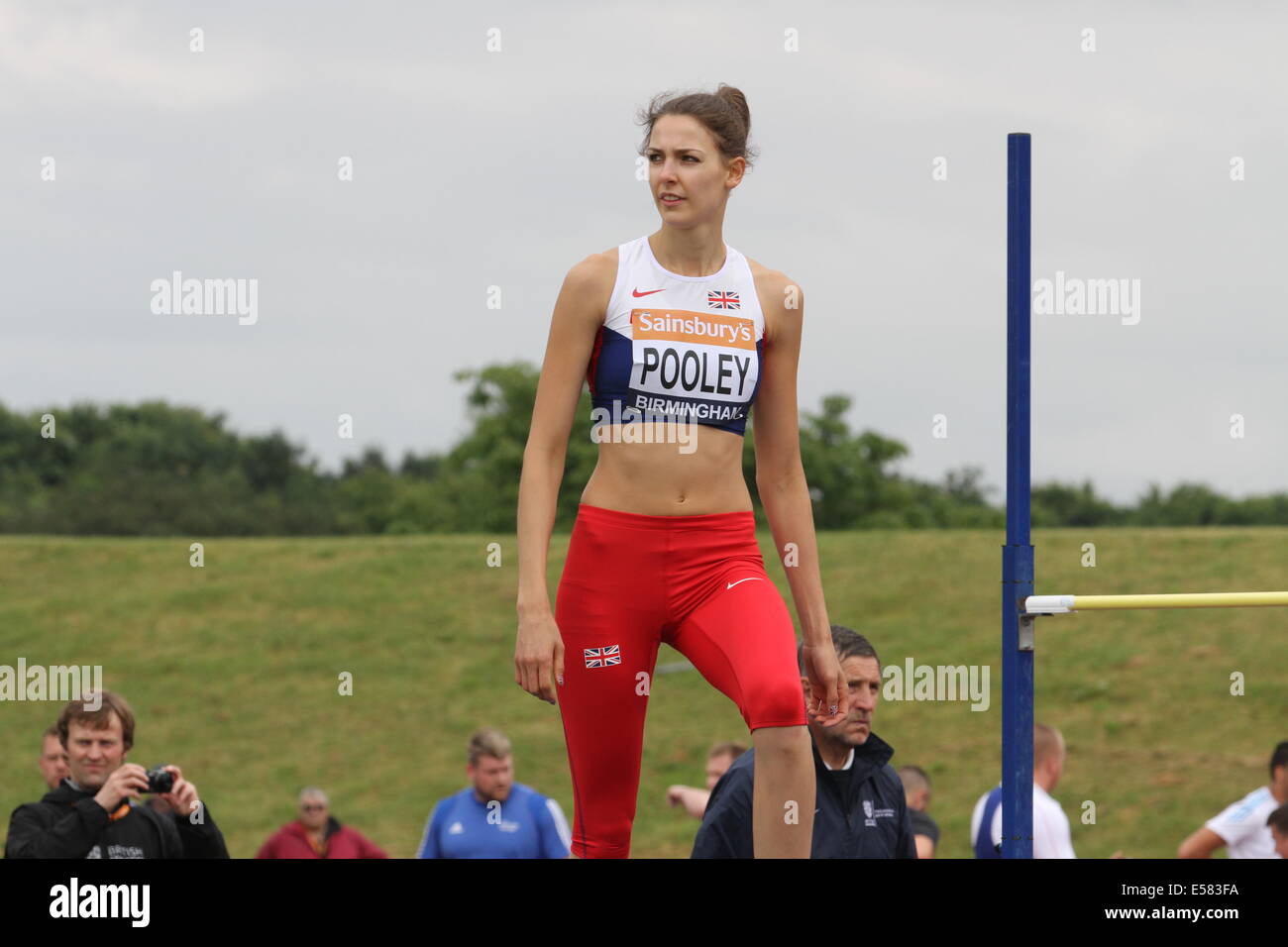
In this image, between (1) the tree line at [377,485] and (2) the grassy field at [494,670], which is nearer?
(2) the grassy field at [494,670]

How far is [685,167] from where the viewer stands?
5074 millimetres

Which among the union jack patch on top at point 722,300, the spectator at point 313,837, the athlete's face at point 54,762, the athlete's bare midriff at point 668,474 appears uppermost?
the union jack patch on top at point 722,300

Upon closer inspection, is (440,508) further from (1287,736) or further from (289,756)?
(1287,736)

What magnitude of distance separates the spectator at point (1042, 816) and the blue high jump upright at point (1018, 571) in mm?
2433

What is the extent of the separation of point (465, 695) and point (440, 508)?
61.6 feet

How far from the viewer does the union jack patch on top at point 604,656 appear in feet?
16.9

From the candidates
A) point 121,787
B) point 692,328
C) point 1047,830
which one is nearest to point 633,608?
point 692,328

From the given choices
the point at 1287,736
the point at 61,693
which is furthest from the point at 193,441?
the point at 1287,736

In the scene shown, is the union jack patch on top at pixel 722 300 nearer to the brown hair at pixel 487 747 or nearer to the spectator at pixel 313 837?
the brown hair at pixel 487 747

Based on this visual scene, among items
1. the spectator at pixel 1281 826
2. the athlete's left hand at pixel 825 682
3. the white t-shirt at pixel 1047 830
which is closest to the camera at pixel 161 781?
the athlete's left hand at pixel 825 682

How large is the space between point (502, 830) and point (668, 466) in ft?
16.9
